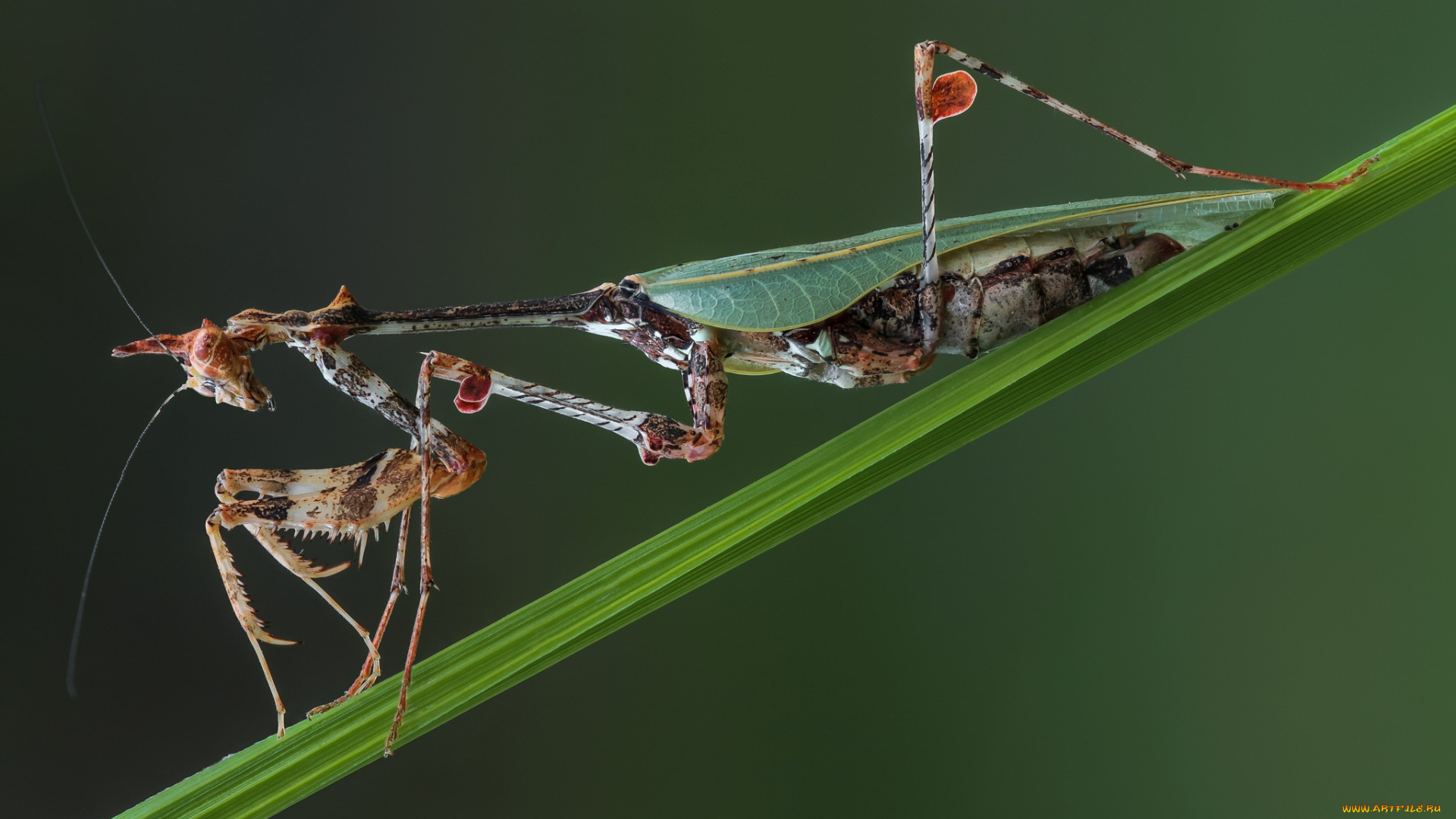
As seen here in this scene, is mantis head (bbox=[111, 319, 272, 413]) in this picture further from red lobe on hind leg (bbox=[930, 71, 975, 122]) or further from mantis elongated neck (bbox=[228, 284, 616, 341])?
red lobe on hind leg (bbox=[930, 71, 975, 122])

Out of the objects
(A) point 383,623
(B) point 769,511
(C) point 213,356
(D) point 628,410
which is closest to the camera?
(B) point 769,511

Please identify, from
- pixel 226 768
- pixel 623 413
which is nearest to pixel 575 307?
pixel 623 413

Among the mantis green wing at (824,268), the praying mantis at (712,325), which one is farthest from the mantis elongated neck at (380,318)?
the mantis green wing at (824,268)

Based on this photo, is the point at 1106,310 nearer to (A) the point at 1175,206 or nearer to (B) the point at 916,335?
(A) the point at 1175,206

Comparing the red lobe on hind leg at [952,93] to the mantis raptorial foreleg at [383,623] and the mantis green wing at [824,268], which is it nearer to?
the mantis green wing at [824,268]

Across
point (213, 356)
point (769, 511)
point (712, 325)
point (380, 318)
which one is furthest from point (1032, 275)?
point (213, 356)

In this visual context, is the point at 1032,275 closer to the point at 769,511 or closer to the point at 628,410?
the point at 769,511

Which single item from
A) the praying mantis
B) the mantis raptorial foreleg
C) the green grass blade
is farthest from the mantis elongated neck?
the green grass blade
